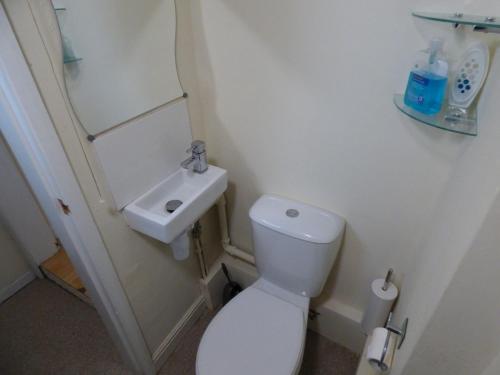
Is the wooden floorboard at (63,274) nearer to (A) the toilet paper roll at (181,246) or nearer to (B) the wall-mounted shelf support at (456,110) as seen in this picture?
(A) the toilet paper roll at (181,246)

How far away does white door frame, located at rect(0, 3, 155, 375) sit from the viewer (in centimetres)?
69

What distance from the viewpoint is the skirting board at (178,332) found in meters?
1.49

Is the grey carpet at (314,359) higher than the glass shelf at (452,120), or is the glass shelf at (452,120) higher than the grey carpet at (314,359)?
the glass shelf at (452,120)

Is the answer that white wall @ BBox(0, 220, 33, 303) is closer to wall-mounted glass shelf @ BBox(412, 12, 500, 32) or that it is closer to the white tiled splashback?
the white tiled splashback

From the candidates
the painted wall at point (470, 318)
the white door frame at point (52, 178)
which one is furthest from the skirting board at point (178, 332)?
the painted wall at point (470, 318)

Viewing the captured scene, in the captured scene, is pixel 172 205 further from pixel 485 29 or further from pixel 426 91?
pixel 485 29

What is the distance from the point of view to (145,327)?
135 centimetres

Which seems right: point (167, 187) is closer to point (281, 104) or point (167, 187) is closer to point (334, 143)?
point (281, 104)

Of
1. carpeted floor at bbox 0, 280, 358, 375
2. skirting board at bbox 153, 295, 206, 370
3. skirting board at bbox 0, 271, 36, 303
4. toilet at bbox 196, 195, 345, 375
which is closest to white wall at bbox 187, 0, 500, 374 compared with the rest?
toilet at bbox 196, 195, 345, 375

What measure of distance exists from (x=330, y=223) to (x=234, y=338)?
1.89 ft

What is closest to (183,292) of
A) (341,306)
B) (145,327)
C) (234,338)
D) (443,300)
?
(145,327)

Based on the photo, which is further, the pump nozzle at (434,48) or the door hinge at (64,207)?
the door hinge at (64,207)

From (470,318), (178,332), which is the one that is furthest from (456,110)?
(178,332)

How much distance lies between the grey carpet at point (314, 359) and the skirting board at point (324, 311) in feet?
0.12
